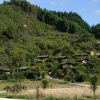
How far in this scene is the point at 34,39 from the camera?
431ft

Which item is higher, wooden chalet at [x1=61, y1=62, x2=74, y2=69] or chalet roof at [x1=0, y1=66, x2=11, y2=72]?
wooden chalet at [x1=61, y1=62, x2=74, y2=69]

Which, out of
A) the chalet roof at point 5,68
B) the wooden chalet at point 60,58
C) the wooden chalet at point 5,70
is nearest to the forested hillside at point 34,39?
the wooden chalet at point 60,58

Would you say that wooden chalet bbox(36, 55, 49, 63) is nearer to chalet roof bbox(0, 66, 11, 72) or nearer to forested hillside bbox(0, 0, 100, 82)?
forested hillside bbox(0, 0, 100, 82)

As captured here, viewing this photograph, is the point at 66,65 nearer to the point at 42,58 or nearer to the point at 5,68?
the point at 5,68

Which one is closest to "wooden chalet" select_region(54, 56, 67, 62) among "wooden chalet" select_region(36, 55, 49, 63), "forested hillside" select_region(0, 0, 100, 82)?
"forested hillside" select_region(0, 0, 100, 82)

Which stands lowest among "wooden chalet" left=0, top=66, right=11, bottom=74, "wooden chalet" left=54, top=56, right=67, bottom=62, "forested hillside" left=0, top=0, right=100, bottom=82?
"wooden chalet" left=0, top=66, right=11, bottom=74

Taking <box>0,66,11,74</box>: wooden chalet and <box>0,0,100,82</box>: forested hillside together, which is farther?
<box>0,0,100,82</box>: forested hillside

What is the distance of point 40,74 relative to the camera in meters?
84.2

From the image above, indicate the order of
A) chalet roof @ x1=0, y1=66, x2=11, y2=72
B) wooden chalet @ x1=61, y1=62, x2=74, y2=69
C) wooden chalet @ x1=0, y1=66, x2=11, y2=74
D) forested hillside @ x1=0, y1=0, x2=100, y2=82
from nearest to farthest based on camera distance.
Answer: wooden chalet @ x1=61, y1=62, x2=74, y2=69 < wooden chalet @ x1=0, y1=66, x2=11, y2=74 < chalet roof @ x1=0, y1=66, x2=11, y2=72 < forested hillside @ x1=0, y1=0, x2=100, y2=82

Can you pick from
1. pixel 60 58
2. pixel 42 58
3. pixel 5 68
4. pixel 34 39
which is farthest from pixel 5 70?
pixel 34 39

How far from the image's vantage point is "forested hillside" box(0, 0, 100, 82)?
108 metres

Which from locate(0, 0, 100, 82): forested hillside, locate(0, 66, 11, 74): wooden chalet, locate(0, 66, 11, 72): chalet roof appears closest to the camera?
locate(0, 66, 11, 74): wooden chalet

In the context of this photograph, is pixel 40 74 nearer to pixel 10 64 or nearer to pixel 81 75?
pixel 81 75

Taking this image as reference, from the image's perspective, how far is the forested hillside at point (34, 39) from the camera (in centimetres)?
10788
